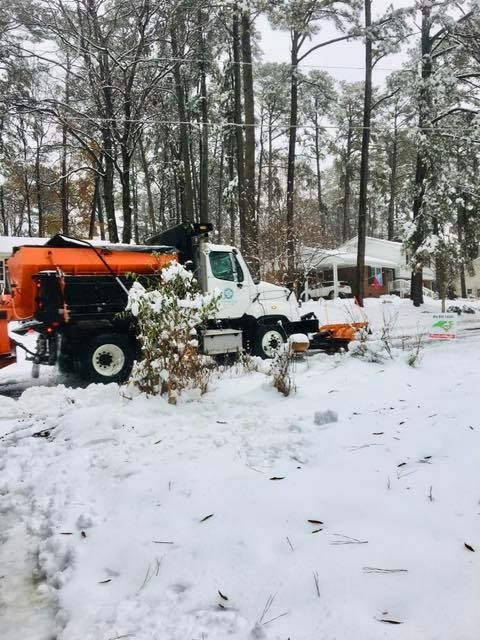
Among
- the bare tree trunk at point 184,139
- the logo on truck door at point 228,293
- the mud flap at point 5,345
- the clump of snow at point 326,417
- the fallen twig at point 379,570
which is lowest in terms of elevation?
the fallen twig at point 379,570

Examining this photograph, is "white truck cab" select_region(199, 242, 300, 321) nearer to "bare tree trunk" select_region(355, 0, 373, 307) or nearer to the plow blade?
the plow blade

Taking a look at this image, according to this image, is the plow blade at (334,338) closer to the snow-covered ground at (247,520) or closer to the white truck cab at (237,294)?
the white truck cab at (237,294)

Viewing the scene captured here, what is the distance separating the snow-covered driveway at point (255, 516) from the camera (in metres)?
2.04

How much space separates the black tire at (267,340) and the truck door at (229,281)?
62 centimetres

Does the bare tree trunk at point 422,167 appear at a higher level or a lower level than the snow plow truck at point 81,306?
higher

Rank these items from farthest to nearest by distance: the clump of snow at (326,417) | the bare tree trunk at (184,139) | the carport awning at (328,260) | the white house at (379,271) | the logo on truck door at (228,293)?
1. the white house at (379,271)
2. the carport awning at (328,260)
3. the bare tree trunk at (184,139)
4. the logo on truck door at (228,293)
5. the clump of snow at (326,417)

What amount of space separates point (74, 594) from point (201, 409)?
2.74 metres

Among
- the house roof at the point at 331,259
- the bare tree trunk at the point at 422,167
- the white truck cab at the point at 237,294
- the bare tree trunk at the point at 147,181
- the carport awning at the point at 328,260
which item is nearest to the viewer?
the white truck cab at the point at 237,294

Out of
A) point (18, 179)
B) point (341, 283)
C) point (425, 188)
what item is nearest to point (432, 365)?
point (425, 188)

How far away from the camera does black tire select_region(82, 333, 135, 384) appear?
8.18 meters

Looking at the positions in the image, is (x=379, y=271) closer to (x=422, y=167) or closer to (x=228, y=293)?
(x=422, y=167)

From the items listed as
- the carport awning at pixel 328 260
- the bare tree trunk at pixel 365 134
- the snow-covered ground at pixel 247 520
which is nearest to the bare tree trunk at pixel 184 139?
the carport awning at pixel 328 260

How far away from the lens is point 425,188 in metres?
20.7

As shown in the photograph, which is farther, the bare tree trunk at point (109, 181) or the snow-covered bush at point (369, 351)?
the bare tree trunk at point (109, 181)
